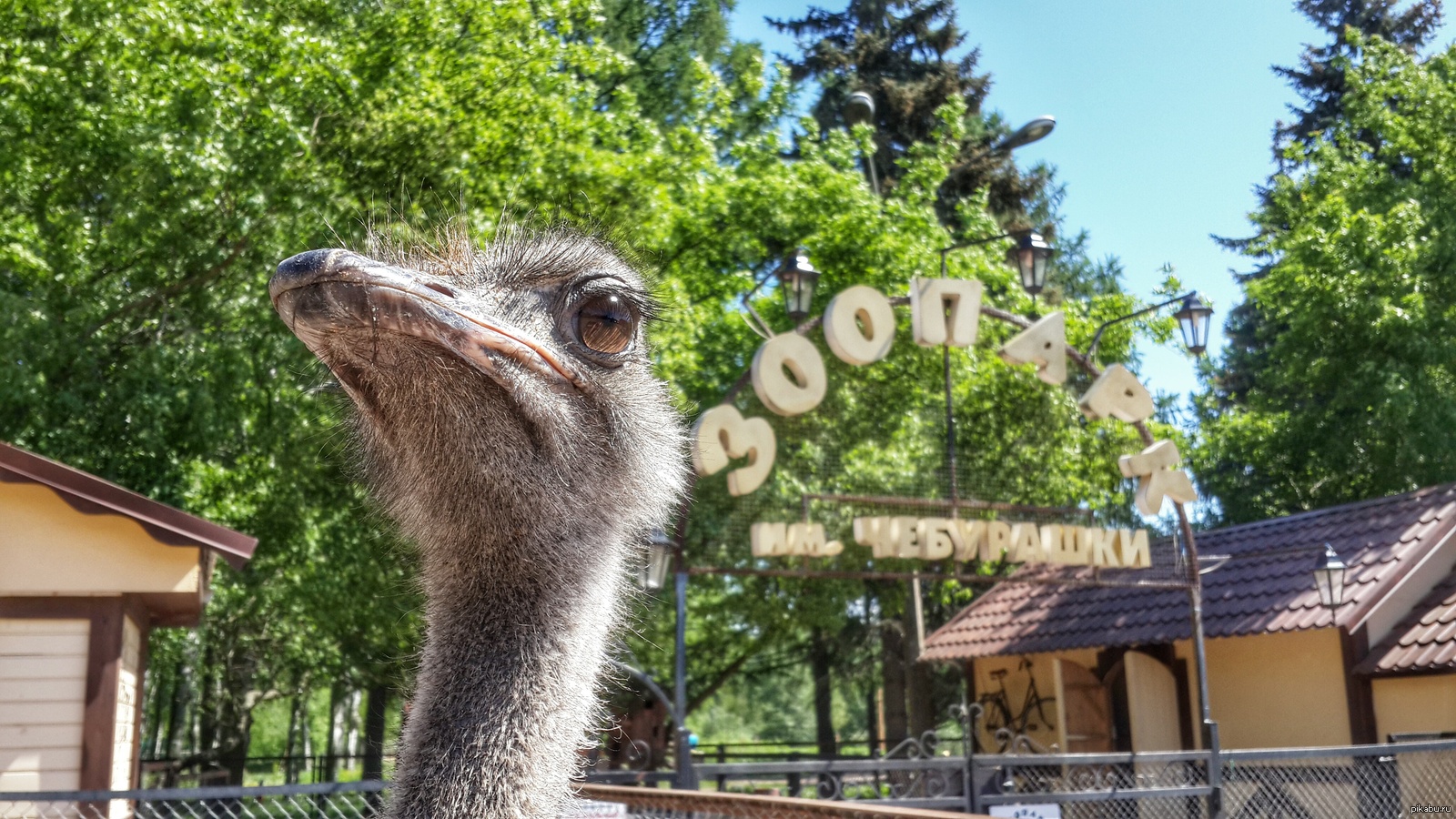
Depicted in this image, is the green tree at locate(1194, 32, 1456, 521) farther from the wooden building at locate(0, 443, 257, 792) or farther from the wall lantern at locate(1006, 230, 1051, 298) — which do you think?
the wooden building at locate(0, 443, 257, 792)

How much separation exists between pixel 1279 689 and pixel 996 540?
157 inches

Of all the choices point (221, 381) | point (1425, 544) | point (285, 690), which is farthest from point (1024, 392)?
point (285, 690)

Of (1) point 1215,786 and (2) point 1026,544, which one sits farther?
(2) point 1026,544

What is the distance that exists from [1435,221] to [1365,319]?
1967mm

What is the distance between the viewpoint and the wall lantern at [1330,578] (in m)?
10.9

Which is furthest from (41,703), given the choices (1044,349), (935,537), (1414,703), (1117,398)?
(1414,703)

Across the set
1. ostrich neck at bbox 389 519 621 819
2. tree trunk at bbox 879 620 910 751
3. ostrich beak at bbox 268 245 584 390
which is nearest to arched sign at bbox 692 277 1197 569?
ostrich neck at bbox 389 519 621 819

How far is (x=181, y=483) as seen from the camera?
10.6m

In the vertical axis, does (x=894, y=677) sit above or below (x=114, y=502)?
below

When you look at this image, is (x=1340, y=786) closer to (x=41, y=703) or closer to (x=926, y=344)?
(x=926, y=344)

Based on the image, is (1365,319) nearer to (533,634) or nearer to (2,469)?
(2,469)

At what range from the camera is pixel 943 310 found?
1025 centimetres

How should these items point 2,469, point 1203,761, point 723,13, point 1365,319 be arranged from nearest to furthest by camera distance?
point 2,469 → point 1203,761 → point 1365,319 → point 723,13

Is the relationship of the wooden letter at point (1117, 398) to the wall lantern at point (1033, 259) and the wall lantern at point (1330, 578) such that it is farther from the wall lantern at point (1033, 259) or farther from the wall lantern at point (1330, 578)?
the wall lantern at point (1330, 578)
